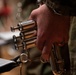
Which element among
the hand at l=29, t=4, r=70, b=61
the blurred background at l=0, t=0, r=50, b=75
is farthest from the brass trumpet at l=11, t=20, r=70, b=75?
the blurred background at l=0, t=0, r=50, b=75

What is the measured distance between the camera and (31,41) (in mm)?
672

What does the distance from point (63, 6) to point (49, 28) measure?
2.7 inches

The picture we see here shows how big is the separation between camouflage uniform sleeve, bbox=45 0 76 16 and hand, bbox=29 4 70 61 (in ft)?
0.07

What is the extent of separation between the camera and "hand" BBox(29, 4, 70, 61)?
632 millimetres

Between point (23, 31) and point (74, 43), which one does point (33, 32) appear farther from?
point (74, 43)

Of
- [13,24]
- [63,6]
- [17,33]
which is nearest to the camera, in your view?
[63,6]

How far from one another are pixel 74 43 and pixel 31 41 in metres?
0.15

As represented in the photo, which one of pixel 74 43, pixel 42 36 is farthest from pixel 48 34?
pixel 74 43

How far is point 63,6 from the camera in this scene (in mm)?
603

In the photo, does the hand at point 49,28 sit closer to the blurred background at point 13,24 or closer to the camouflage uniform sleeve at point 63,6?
the camouflage uniform sleeve at point 63,6

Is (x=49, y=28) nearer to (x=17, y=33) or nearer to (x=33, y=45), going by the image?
(x=33, y=45)

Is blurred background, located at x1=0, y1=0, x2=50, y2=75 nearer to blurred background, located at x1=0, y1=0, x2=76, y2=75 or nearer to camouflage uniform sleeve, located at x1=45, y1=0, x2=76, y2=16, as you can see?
blurred background, located at x1=0, y1=0, x2=76, y2=75

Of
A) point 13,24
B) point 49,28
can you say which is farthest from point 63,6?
point 13,24

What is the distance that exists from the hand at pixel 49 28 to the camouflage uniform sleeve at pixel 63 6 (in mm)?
20
